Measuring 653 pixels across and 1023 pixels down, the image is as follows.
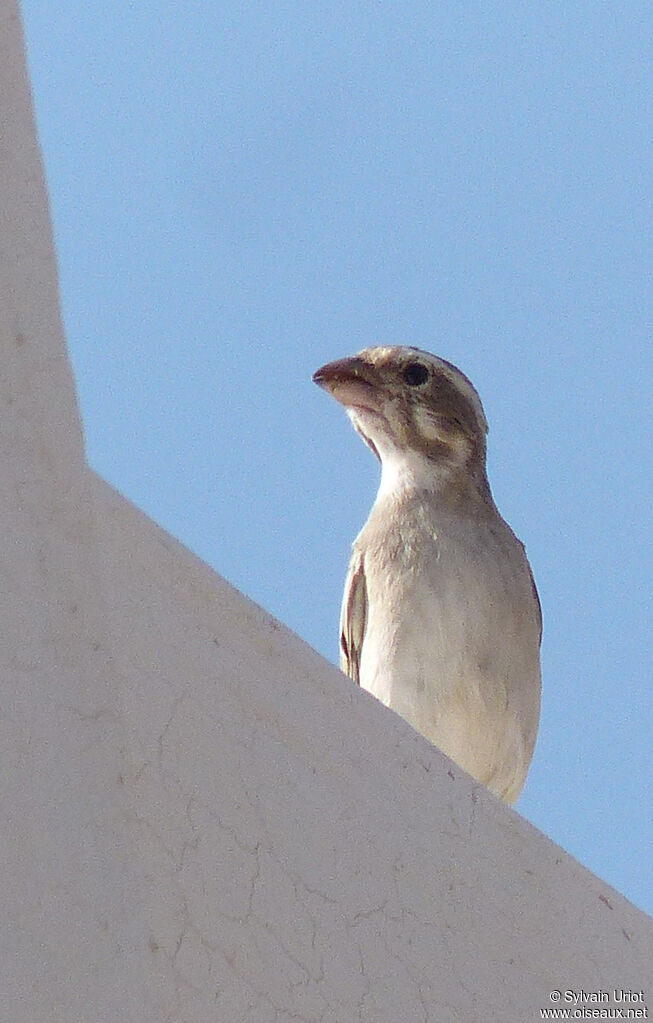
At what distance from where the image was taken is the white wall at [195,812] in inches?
96.0

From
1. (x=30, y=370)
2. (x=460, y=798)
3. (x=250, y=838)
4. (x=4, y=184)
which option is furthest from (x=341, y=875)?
(x=4, y=184)

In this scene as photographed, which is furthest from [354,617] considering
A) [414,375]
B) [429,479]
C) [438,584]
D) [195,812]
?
[195,812]

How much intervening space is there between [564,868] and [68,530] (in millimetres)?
1471

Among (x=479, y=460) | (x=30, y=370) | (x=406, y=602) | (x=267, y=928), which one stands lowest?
(x=267, y=928)

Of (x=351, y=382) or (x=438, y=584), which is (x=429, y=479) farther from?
(x=438, y=584)

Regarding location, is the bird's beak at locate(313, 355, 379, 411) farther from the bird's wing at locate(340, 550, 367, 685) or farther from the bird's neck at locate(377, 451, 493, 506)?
the bird's wing at locate(340, 550, 367, 685)

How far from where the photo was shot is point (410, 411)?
6527 millimetres

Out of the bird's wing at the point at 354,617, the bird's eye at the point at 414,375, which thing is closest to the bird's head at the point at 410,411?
the bird's eye at the point at 414,375

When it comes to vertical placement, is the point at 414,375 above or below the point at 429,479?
above

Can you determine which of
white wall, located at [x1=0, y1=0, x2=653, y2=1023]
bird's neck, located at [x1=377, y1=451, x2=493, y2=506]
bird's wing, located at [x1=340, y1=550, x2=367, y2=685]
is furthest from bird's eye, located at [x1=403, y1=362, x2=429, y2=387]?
white wall, located at [x1=0, y1=0, x2=653, y2=1023]

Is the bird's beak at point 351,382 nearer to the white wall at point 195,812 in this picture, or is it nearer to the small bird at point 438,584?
the small bird at point 438,584

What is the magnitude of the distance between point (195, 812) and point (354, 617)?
3.12 metres

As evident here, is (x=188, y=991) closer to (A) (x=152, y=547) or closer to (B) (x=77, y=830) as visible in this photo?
(B) (x=77, y=830)

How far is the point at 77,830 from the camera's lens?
2.47 metres
